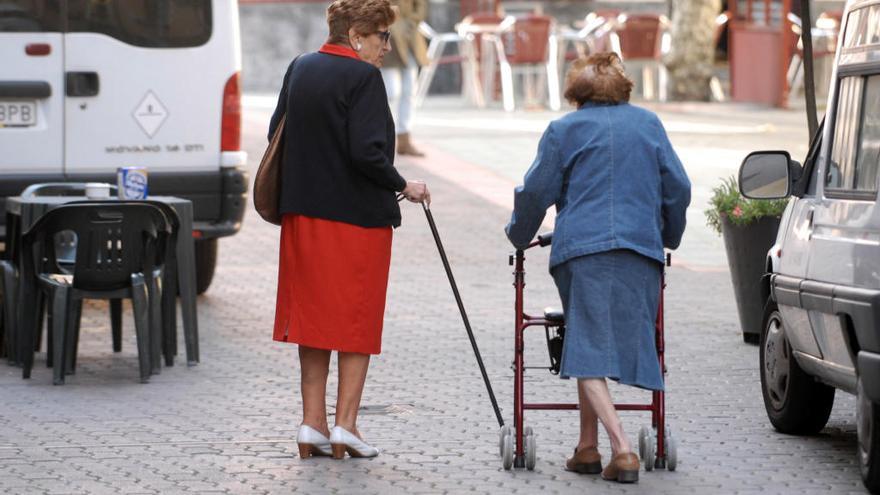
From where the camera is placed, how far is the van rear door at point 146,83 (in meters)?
10.9

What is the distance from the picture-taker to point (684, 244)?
1480cm

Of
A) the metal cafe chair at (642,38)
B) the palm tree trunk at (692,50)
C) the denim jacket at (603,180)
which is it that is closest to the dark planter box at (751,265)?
the denim jacket at (603,180)

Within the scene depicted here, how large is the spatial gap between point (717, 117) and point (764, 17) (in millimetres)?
5467

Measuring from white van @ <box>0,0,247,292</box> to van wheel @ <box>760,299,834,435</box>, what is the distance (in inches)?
162

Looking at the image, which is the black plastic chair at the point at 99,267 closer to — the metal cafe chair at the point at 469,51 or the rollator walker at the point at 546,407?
the rollator walker at the point at 546,407

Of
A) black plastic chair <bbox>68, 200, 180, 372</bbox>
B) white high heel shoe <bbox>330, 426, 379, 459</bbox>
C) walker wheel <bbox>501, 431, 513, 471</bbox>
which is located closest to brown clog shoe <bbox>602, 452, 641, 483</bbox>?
walker wheel <bbox>501, 431, 513, 471</bbox>

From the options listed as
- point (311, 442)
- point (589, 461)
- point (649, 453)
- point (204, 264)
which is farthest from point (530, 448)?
point (204, 264)

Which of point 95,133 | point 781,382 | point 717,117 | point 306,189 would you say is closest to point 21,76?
point 95,133

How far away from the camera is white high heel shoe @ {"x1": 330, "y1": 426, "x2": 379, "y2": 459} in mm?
7105

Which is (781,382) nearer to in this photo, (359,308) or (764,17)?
(359,308)

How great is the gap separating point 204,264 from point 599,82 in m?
5.86

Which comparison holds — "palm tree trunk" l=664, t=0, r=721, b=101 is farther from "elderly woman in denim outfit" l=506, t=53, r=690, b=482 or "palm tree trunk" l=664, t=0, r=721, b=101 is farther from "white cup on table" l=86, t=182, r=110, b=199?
"elderly woman in denim outfit" l=506, t=53, r=690, b=482

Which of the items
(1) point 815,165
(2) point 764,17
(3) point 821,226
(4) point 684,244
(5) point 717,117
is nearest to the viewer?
(3) point 821,226

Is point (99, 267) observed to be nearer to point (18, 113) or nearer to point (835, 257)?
point (18, 113)
